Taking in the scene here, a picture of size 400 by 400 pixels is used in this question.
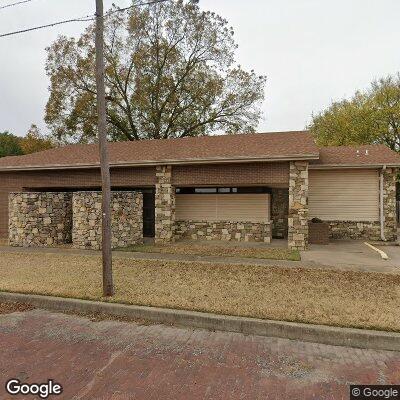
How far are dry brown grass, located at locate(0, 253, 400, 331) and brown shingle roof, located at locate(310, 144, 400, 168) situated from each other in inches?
255

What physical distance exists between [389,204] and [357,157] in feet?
7.50

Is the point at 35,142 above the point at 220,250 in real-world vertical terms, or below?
above

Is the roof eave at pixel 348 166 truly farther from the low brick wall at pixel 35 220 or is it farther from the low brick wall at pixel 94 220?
the low brick wall at pixel 35 220

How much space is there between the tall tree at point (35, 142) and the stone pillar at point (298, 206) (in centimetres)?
2650

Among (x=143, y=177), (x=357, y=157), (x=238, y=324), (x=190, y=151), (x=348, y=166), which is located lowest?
(x=238, y=324)

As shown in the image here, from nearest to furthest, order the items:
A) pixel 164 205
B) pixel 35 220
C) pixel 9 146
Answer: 1. pixel 35 220
2. pixel 164 205
3. pixel 9 146

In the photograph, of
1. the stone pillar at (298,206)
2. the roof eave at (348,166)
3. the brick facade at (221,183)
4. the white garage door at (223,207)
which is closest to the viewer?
the stone pillar at (298,206)

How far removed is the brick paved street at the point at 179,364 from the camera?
369 centimetres

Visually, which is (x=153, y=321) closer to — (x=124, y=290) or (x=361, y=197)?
(x=124, y=290)

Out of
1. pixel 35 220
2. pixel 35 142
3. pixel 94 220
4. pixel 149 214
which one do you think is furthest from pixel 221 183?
pixel 35 142

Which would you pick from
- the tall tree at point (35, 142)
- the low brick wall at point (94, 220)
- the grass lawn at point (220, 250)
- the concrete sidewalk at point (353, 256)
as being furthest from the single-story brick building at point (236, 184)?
the tall tree at point (35, 142)

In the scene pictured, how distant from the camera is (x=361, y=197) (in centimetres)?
1397

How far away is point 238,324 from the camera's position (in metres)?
5.33

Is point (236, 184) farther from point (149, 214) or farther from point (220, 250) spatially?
point (149, 214)
